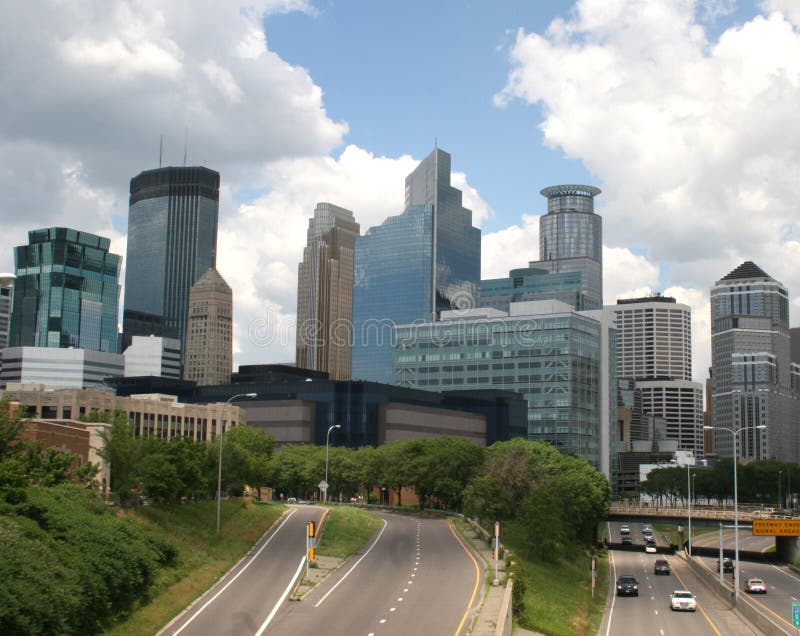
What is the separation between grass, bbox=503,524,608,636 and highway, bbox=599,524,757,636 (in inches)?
46.9

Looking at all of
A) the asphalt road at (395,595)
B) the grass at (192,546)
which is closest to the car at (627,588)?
the asphalt road at (395,595)

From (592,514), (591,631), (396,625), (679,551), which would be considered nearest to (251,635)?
(396,625)

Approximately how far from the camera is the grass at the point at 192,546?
47594 millimetres

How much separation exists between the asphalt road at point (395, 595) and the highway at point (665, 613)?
1096 cm

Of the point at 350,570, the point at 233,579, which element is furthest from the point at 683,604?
the point at 233,579

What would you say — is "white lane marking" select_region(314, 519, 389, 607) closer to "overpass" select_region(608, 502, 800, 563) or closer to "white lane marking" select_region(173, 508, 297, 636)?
"white lane marking" select_region(173, 508, 297, 636)

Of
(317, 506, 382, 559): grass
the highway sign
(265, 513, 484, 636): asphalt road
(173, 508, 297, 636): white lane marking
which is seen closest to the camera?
(265, 513, 484, 636): asphalt road

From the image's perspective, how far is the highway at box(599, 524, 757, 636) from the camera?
63941mm

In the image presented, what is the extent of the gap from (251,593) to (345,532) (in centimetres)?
2564

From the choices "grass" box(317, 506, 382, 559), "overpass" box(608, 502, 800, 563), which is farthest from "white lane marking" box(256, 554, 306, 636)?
"overpass" box(608, 502, 800, 563)

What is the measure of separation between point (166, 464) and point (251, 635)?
2867cm

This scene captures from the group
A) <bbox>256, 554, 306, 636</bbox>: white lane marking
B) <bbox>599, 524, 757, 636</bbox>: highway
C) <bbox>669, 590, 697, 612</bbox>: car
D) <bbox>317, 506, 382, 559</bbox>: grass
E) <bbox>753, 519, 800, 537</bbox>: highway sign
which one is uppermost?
<bbox>753, 519, 800, 537</bbox>: highway sign

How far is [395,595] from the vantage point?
54.8 m

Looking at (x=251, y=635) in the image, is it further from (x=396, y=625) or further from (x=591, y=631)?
(x=591, y=631)
